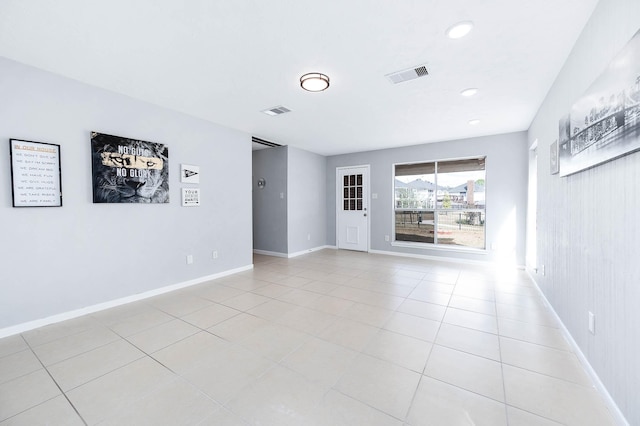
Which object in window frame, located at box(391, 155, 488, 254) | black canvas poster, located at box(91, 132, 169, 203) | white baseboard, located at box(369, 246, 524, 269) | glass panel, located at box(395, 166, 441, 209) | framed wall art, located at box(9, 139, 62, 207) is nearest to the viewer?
framed wall art, located at box(9, 139, 62, 207)

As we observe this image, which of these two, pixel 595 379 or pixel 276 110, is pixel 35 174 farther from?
pixel 595 379

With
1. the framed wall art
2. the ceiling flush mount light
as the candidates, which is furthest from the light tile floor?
the ceiling flush mount light

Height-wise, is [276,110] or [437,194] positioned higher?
[276,110]

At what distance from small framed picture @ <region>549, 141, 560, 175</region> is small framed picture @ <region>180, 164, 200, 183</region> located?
178 inches

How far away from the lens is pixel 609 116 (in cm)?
154

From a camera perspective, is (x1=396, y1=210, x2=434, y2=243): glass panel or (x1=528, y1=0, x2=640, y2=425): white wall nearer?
(x1=528, y1=0, x2=640, y2=425): white wall

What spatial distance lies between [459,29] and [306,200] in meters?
4.91

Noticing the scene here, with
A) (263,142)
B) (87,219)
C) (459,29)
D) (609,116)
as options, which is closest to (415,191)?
(263,142)

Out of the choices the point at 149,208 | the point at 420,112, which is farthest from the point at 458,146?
the point at 149,208

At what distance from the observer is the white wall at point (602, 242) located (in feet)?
4.47

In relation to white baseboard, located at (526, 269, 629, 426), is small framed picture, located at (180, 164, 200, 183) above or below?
above

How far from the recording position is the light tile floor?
1.56 meters

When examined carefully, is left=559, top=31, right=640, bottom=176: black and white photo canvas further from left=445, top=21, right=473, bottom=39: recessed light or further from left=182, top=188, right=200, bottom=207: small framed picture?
left=182, top=188, right=200, bottom=207: small framed picture

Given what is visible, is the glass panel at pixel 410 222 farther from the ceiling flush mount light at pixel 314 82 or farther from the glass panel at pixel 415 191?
the ceiling flush mount light at pixel 314 82
